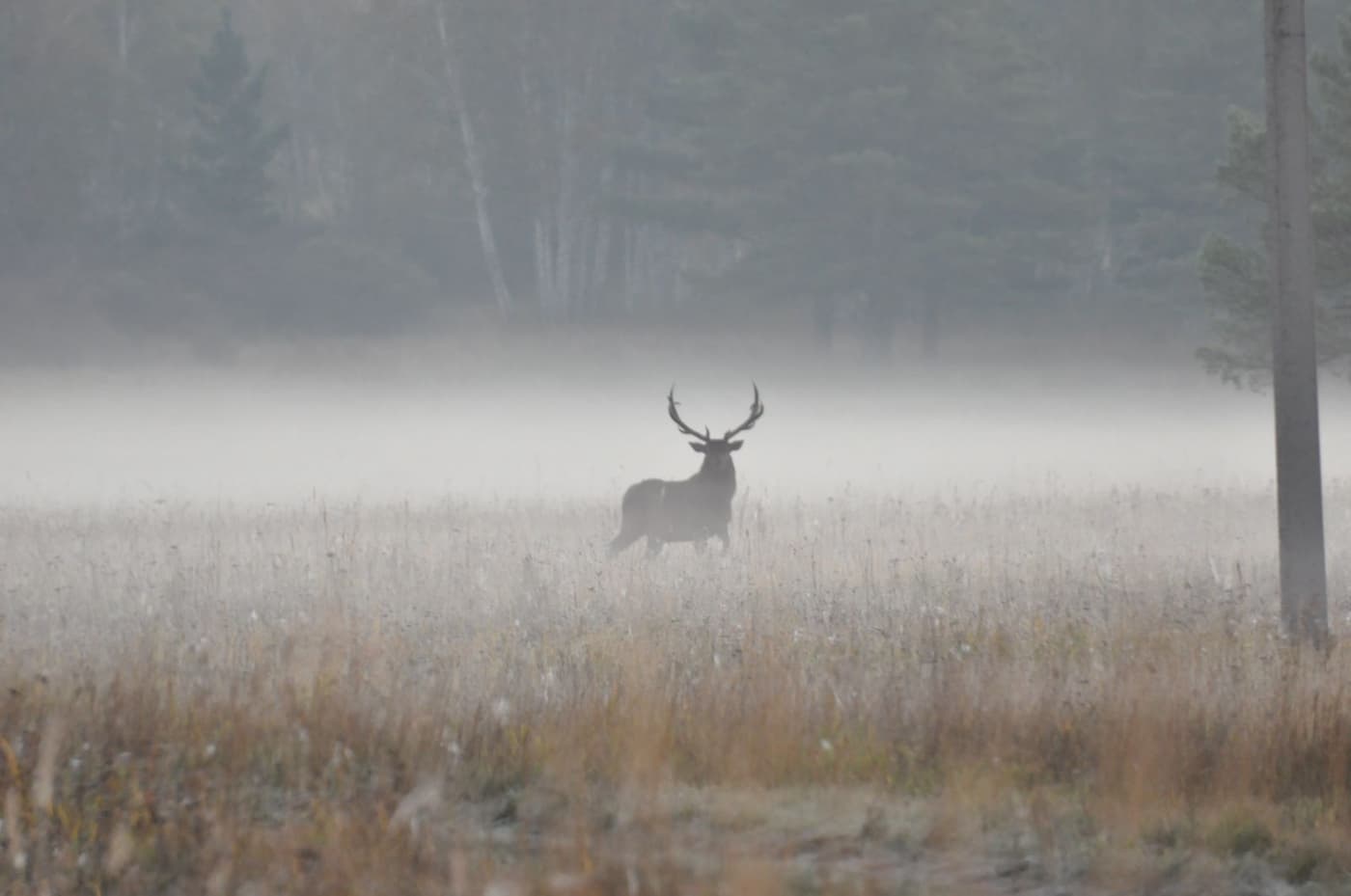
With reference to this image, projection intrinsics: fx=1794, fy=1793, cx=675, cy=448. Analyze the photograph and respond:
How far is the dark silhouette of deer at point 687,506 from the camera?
14641mm

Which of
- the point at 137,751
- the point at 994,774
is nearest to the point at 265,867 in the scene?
the point at 137,751

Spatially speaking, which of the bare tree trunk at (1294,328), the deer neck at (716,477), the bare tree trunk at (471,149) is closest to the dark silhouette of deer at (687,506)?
the deer neck at (716,477)

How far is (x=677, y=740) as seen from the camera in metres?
7.34

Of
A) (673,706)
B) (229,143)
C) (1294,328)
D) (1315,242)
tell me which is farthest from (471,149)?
(673,706)

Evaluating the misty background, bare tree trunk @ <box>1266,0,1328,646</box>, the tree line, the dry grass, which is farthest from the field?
the tree line

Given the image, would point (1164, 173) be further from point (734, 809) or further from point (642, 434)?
point (734, 809)

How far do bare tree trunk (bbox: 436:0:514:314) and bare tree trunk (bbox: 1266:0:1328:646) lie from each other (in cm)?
4227

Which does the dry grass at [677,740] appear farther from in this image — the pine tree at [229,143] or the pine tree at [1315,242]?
the pine tree at [229,143]

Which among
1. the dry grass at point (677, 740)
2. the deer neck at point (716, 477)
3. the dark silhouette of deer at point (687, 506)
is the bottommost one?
the dry grass at point (677, 740)

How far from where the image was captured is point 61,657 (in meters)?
8.93

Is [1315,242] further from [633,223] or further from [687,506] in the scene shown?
[633,223]

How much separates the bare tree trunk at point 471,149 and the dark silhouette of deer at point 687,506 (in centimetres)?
3650

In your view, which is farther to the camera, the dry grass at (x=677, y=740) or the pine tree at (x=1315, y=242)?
the pine tree at (x=1315, y=242)

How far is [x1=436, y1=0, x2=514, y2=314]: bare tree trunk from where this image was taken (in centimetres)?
5034
